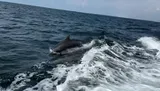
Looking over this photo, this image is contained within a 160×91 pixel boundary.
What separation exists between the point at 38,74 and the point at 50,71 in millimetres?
718

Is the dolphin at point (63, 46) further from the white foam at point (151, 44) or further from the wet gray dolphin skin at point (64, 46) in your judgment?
the white foam at point (151, 44)

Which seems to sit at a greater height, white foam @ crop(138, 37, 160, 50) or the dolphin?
white foam @ crop(138, 37, 160, 50)

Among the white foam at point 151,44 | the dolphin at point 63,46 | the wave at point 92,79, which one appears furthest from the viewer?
the white foam at point 151,44

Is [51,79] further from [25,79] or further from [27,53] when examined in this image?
[27,53]

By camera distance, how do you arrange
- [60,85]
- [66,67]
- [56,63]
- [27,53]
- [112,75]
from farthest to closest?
[27,53], [56,63], [66,67], [112,75], [60,85]

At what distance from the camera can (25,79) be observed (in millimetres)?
9477

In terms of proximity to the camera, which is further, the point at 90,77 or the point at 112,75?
the point at 112,75

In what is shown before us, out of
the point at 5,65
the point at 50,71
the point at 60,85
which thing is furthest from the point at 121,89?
the point at 5,65

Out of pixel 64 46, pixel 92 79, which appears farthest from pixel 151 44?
pixel 92 79

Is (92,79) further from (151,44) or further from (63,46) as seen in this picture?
(151,44)

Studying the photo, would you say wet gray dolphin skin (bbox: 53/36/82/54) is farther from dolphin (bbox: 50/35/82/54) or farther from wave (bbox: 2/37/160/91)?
wave (bbox: 2/37/160/91)

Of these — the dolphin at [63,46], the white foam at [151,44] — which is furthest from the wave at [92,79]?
the white foam at [151,44]

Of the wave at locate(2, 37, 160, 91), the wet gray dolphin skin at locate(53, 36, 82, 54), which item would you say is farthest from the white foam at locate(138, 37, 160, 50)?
the wave at locate(2, 37, 160, 91)

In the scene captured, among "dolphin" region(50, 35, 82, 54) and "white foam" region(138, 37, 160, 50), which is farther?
"white foam" region(138, 37, 160, 50)
